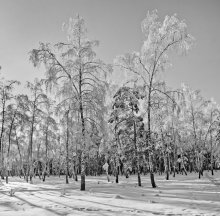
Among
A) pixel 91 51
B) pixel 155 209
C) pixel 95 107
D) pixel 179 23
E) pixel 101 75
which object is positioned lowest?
pixel 155 209

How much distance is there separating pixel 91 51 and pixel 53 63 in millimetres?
2478

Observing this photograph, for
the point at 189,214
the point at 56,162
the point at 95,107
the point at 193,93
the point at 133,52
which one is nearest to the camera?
the point at 189,214

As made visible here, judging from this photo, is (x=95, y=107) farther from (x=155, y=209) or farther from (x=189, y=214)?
(x=189, y=214)

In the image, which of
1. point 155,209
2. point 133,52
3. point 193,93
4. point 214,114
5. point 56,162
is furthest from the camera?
point 56,162

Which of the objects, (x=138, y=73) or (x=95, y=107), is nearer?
(x=95, y=107)

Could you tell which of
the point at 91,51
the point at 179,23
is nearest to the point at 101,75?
the point at 91,51

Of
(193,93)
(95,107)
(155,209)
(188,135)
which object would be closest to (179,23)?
(95,107)

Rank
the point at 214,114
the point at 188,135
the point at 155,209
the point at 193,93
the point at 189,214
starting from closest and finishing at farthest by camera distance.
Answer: the point at 189,214, the point at 155,209, the point at 193,93, the point at 214,114, the point at 188,135

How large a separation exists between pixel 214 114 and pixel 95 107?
26292 mm

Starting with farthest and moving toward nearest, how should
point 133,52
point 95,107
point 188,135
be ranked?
1. point 188,135
2. point 133,52
3. point 95,107

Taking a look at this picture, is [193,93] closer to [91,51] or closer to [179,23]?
[179,23]

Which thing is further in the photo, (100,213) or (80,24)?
(80,24)

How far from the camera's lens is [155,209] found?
24.6 feet

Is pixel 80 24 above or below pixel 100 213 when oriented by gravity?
above
